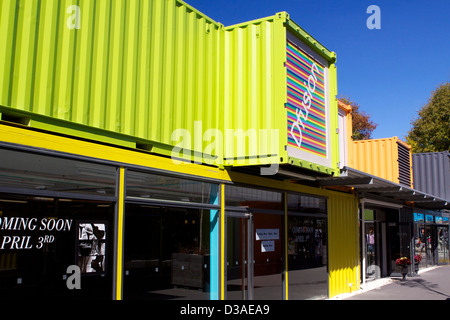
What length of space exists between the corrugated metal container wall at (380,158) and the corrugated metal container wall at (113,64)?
11863 mm

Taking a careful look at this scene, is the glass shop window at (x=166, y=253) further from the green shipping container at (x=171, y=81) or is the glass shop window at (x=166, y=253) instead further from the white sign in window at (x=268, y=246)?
the white sign in window at (x=268, y=246)

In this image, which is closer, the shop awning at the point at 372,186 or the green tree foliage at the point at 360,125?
the shop awning at the point at 372,186

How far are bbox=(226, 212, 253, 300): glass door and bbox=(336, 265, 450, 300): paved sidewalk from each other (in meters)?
4.70

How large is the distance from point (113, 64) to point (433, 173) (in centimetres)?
2176

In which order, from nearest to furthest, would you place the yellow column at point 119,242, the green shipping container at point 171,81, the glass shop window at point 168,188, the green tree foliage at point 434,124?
the green shipping container at point 171,81
the yellow column at point 119,242
the glass shop window at point 168,188
the green tree foliage at point 434,124

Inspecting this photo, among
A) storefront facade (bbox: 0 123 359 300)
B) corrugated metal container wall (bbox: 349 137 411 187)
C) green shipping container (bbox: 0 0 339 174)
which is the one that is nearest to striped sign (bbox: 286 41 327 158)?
green shipping container (bbox: 0 0 339 174)

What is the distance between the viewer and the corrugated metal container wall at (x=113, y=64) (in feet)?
17.1

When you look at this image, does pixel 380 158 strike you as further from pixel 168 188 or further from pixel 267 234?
pixel 168 188

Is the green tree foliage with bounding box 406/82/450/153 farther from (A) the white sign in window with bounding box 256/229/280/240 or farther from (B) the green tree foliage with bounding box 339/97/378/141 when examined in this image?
(A) the white sign in window with bounding box 256/229/280/240

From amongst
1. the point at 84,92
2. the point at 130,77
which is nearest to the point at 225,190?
the point at 130,77

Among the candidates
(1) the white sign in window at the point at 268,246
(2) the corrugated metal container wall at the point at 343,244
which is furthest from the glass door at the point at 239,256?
(2) the corrugated metal container wall at the point at 343,244

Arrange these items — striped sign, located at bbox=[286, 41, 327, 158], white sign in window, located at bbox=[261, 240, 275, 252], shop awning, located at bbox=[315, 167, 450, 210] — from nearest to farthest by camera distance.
→ striped sign, located at bbox=[286, 41, 327, 158] → white sign in window, located at bbox=[261, 240, 275, 252] → shop awning, located at bbox=[315, 167, 450, 210]

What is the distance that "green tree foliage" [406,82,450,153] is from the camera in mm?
30562

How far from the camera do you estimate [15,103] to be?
509cm
